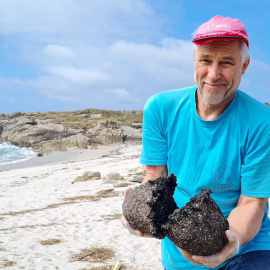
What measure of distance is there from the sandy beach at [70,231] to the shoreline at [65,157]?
1069 cm

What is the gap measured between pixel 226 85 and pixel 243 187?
0.77 m

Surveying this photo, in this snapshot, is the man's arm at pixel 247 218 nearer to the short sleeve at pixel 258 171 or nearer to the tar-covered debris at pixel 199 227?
the short sleeve at pixel 258 171

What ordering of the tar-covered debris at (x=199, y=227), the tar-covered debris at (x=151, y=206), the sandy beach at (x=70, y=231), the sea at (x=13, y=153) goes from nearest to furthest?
the tar-covered debris at (x=199, y=227) → the tar-covered debris at (x=151, y=206) → the sandy beach at (x=70, y=231) → the sea at (x=13, y=153)

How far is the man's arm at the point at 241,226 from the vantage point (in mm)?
2332

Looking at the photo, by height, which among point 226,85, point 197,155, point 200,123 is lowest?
point 197,155

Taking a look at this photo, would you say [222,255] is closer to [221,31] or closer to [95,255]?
[221,31]

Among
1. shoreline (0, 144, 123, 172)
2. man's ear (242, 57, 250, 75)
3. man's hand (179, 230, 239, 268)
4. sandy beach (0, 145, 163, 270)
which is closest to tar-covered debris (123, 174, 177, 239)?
man's hand (179, 230, 239, 268)

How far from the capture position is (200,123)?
285cm

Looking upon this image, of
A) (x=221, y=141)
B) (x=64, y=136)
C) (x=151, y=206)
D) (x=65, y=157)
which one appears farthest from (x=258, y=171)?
(x=64, y=136)

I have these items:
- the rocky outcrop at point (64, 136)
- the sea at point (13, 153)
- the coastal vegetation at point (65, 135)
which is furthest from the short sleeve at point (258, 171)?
the coastal vegetation at point (65, 135)

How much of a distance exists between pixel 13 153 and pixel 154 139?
2946 centimetres

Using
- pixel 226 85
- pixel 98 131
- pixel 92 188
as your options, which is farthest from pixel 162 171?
pixel 98 131

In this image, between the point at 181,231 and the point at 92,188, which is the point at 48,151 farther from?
the point at 181,231

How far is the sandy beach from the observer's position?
5.42 m
